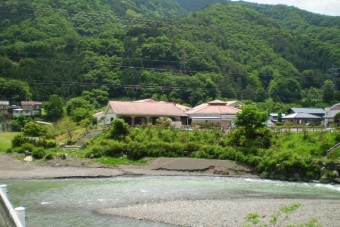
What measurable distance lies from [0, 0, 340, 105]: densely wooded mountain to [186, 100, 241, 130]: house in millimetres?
24510

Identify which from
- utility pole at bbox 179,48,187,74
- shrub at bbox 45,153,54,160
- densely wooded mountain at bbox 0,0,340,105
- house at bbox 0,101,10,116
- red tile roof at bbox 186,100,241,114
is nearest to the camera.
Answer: shrub at bbox 45,153,54,160

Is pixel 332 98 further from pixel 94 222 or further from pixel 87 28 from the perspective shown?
pixel 94 222

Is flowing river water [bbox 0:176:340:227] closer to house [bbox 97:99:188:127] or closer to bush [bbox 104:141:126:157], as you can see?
bush [bbox 104:141:126:157]

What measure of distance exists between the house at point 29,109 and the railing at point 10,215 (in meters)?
62.0

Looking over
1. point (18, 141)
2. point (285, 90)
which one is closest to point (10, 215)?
point (18, 141)

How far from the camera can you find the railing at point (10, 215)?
826 centimetres

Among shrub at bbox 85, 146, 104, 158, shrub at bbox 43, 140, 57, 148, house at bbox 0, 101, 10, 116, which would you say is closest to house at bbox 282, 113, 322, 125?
shrub at bbox 85, 146, 104, 158

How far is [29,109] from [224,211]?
6025cm

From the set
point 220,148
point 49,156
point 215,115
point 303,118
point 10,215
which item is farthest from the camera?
point 303,118

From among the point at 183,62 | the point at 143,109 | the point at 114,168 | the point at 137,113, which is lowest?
the point at 114,168

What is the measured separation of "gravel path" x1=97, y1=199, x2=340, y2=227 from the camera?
17.4 m

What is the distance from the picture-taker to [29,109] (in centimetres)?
7231

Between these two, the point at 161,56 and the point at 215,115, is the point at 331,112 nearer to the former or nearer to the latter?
the point at 215,115

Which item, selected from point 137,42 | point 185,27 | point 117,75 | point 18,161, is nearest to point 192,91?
point 117,75
